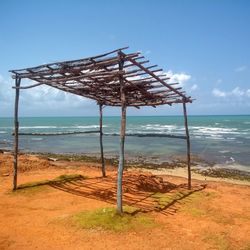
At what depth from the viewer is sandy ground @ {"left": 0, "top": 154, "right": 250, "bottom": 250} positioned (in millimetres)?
6090

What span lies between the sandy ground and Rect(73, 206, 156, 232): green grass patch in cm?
18

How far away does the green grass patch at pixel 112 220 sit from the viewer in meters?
6.67

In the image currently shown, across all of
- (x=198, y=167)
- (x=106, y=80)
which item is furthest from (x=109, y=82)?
(x=198, y=167)

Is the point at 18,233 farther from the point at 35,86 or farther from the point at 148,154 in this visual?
the point at 148,154

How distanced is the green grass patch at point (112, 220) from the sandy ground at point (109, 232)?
18cm

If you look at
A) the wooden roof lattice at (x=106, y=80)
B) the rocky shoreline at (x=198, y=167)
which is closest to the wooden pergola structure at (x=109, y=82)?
the wooden roof lattice at (x=106, y=80)

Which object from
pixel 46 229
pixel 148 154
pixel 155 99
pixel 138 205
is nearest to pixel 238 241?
pixel 138 205

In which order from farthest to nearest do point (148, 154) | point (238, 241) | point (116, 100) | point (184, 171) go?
point (148, 154)
point (184, 171)
point (116, 100)
point (238, 241)

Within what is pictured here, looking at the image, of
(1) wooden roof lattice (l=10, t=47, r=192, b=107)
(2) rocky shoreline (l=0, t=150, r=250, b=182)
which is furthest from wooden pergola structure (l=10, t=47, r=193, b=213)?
(2) rocky shoreline (l=0, t=150, r=250, b=182)

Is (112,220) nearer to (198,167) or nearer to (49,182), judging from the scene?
(49,182)

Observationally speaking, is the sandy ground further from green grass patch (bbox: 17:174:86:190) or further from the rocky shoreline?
the rocky shoreline

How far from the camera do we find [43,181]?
10.8 meters

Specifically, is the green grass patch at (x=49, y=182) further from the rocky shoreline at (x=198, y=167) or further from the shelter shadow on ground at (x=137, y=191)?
the rocky shoreline at (x=198, y=167)

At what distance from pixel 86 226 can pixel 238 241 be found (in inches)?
124
